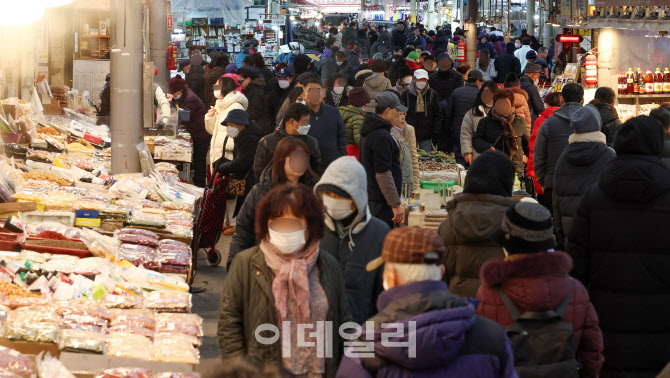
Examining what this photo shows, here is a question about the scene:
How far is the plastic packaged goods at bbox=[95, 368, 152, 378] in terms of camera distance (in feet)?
15.8

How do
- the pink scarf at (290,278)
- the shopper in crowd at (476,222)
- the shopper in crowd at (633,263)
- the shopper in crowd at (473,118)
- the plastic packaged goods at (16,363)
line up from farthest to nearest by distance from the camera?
the shopper in crowd at (473,118)
the shopper in crowd at (633,263)
the shopper in crowd at (476,222)
the plastic packaged goods at (16,363)
the pink scarf at (290,278)

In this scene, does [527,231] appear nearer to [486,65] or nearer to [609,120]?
[609,120]

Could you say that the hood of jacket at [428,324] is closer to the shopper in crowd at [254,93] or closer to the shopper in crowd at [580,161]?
the shopper in crowd at [580,161]

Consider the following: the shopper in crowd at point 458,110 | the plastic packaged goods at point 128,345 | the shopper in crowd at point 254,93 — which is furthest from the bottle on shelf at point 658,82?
the plastic packaged goods at point 128,345

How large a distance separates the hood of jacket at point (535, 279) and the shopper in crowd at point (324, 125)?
19.8ft

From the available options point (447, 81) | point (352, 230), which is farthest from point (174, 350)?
point (447, 81)

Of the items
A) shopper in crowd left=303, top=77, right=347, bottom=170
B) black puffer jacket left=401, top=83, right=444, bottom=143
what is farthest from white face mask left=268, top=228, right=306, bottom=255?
black puffer jacket left=401, top=83, right=444, bottom=143

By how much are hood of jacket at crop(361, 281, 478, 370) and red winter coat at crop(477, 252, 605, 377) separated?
0.85m

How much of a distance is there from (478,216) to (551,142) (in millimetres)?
4914

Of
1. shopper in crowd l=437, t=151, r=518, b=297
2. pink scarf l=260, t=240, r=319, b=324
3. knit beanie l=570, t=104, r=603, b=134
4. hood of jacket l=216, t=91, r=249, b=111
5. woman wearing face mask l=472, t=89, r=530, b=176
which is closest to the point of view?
pink scarf l=260, t=240, r=319, b=324

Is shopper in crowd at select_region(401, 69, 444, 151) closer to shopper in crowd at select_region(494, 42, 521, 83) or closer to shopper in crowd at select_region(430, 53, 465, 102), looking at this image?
shopper in crowd at select_region(430, 53, 465, 102)

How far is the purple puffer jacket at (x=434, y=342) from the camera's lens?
10.4ft

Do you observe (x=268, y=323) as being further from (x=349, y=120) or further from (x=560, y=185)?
(x=349, y=120)

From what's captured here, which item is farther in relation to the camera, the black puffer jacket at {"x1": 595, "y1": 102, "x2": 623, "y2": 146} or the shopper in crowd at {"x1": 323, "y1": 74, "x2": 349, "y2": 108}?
the shopper in crowd at {"x1": 323, "y1": 74, "x2": 349, "y2": 108}
